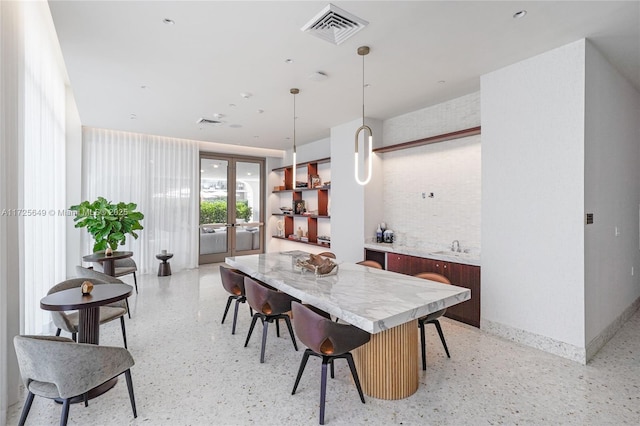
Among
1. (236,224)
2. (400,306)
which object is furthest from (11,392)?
(236,224)

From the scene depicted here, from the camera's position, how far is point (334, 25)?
2.57 m

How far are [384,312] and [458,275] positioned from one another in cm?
221

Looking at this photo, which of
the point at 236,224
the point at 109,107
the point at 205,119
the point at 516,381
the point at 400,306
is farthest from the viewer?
the point at 236,224

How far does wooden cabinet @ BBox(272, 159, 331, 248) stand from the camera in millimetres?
6641

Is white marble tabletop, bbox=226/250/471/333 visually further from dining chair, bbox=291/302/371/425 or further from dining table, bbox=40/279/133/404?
dining table, bbox=40/279/133/404

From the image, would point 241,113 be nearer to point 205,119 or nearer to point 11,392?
point 205,119

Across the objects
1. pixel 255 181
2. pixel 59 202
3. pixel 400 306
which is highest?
pixel 255 181

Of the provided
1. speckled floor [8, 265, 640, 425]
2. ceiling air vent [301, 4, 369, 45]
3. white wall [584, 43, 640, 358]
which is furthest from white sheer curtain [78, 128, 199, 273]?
white wall [584, 43, 640, 358]

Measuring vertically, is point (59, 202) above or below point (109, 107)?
below

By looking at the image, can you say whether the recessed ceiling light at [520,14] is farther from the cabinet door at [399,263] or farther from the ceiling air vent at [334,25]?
the cabinet door at [399,263]

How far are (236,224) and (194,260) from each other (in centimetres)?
136

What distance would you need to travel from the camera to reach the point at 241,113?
509cm

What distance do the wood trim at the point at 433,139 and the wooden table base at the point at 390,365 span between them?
103 inches

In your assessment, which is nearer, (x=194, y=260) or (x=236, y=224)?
(x=194, y=260)
